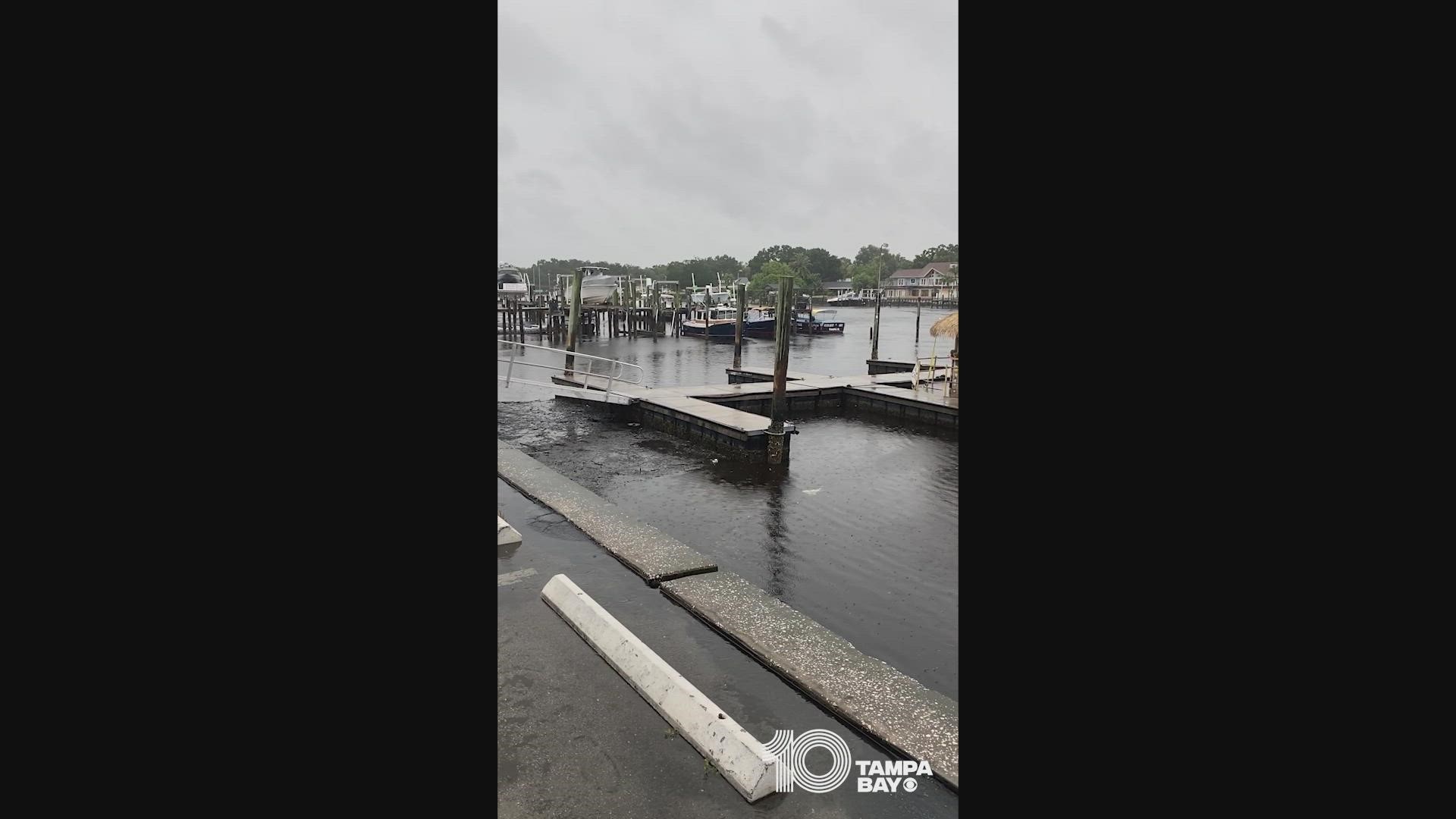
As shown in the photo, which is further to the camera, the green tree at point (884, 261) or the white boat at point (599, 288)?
the green tree at point (884, 261)

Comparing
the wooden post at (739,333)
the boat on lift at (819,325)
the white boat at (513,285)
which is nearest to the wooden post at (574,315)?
the wooden post at (739,333)

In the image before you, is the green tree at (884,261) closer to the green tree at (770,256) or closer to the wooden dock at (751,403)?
the green tree at (770,256)

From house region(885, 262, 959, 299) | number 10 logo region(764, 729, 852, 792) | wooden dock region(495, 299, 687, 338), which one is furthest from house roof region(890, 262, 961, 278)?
number 10 logo region(764, 729, 852, 792)

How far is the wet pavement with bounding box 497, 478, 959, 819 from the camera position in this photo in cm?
362

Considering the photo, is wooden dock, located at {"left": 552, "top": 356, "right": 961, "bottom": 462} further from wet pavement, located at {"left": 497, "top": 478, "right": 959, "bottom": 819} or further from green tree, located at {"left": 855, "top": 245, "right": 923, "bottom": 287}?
green tree, located at {"left": 855, "top": 245, "right": 923, "bottom": 287}

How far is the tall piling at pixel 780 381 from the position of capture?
14031 mm

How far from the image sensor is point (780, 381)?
48.9 ft

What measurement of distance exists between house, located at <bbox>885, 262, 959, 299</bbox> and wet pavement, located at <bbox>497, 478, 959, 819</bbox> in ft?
303

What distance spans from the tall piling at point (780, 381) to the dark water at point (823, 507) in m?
0.59
